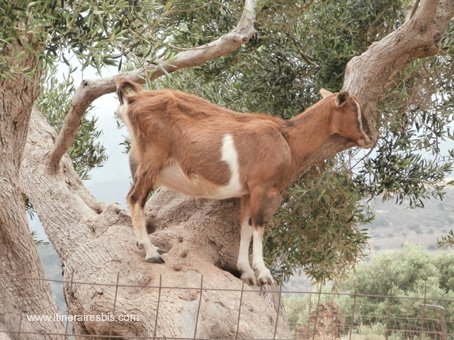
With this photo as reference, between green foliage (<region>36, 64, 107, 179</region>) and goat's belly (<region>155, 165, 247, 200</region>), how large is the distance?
5647mm

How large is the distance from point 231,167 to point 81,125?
6.03 meters

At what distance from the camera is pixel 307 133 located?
26.6ft

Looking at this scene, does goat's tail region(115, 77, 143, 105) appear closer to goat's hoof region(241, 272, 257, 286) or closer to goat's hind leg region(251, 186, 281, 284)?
goat's hind leg region(251, 186, 281, 284)

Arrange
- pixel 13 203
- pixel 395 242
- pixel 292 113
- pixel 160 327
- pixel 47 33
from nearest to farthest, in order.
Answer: pixel 47 33 → pixel 160 327 → pixel 13 203 → pixel 292 113 → pixel 395 242

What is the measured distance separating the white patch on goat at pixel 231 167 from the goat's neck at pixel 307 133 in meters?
0.63

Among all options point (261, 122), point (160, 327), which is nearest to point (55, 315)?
point (160, 327)

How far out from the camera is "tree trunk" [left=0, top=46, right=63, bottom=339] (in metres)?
7.74

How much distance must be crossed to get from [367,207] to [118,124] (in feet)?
13.3

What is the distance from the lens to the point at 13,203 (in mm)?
7777

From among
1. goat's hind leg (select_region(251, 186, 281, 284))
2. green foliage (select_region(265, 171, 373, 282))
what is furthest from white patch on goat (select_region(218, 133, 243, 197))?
green foliage (select_region(265, 171, 373, 282))

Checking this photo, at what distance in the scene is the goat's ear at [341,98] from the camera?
314 inches

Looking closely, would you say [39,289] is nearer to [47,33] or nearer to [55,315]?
[55,315]

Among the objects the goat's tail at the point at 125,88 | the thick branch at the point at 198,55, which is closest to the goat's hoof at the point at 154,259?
the goat's tail at the point at 125,88

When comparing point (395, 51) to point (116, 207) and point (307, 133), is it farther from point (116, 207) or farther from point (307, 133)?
point (116, 207)
